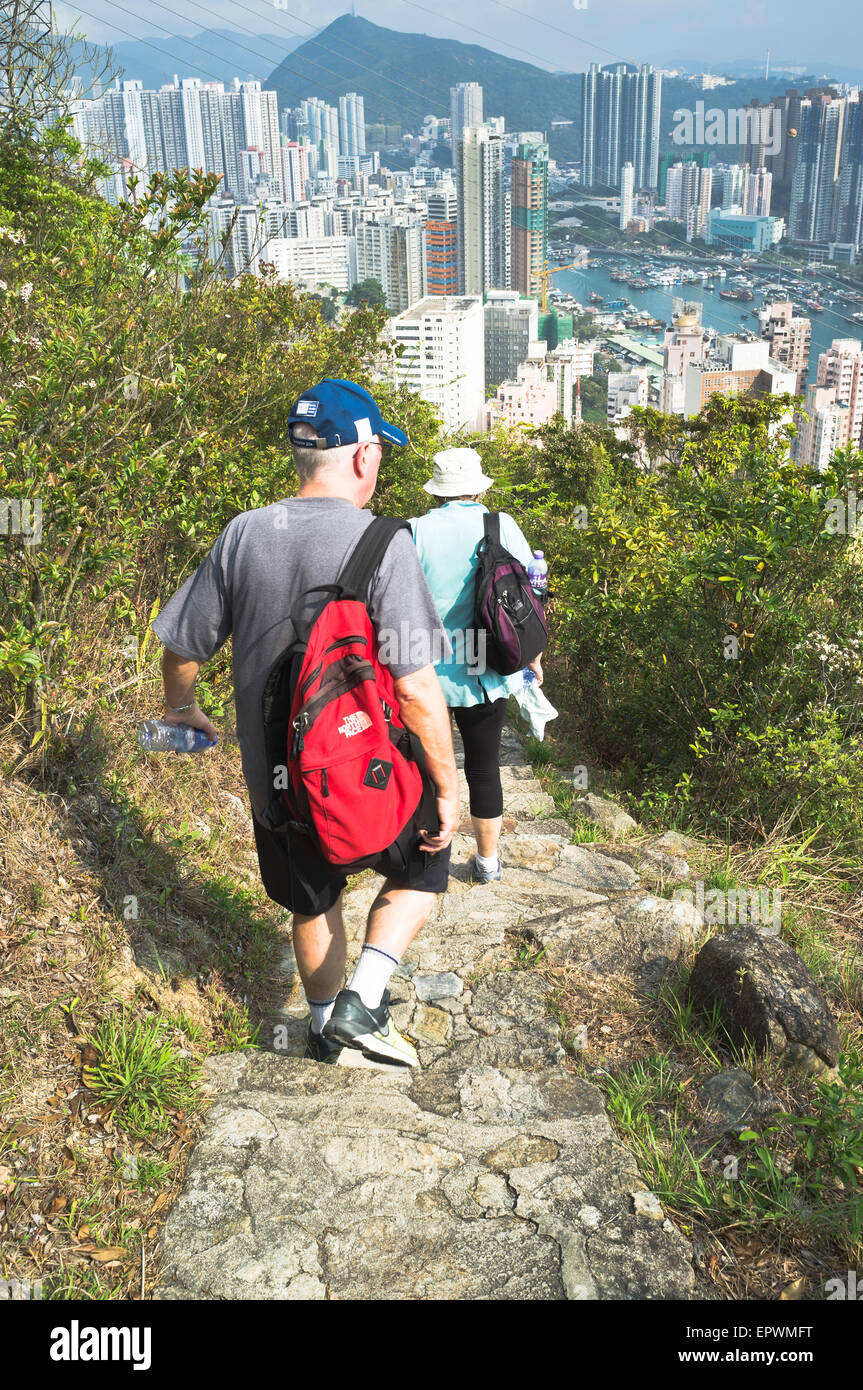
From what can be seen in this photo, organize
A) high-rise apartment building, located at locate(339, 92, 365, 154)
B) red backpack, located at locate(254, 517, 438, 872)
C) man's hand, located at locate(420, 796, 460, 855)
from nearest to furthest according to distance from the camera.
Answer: red backpack, located at locate(254, 517, 438, 872)
man's hand, located at locate(420, 796, 460, 855)
high-rise apartment building, located at locate(339, 92, 365, 154)

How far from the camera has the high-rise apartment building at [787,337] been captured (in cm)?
6181

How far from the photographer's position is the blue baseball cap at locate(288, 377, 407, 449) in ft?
6.51

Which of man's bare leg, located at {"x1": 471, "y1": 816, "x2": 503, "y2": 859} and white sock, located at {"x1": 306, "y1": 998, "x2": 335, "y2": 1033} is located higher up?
white sock, located at {"x1": 306, "y1": 998, "x2": 335, "y2": 1033}

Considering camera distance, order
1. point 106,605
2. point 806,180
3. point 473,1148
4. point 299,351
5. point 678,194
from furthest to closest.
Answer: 1. point 678,194
2. point 806,180
3. point 299,351
4. point 106,605
5. point 473,1148

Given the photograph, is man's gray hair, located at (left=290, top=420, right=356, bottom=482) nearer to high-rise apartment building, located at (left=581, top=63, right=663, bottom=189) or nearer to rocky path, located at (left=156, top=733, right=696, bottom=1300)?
rocky path, located at (left=156, top=733, right=696, bottom=1300)

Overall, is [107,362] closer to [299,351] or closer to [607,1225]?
[607,1225]

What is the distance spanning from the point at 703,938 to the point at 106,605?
217 cm

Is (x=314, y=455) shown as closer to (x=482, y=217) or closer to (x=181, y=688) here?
(x=181, y=688)

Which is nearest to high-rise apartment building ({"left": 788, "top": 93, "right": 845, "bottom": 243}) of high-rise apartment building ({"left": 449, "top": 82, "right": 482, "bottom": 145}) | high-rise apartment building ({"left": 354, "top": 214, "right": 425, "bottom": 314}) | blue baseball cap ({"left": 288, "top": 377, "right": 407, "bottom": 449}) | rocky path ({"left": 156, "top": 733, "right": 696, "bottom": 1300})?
high-rise apartment building ({"left": 354, "top": 214, "right": 425, "bottom": 314})

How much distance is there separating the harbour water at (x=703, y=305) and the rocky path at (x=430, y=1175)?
223ft

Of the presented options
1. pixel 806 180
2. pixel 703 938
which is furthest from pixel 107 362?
pixel 806 180

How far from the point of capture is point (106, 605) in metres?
3.25

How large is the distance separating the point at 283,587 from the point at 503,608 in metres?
1.12

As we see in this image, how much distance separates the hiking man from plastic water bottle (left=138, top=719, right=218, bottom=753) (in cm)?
6
